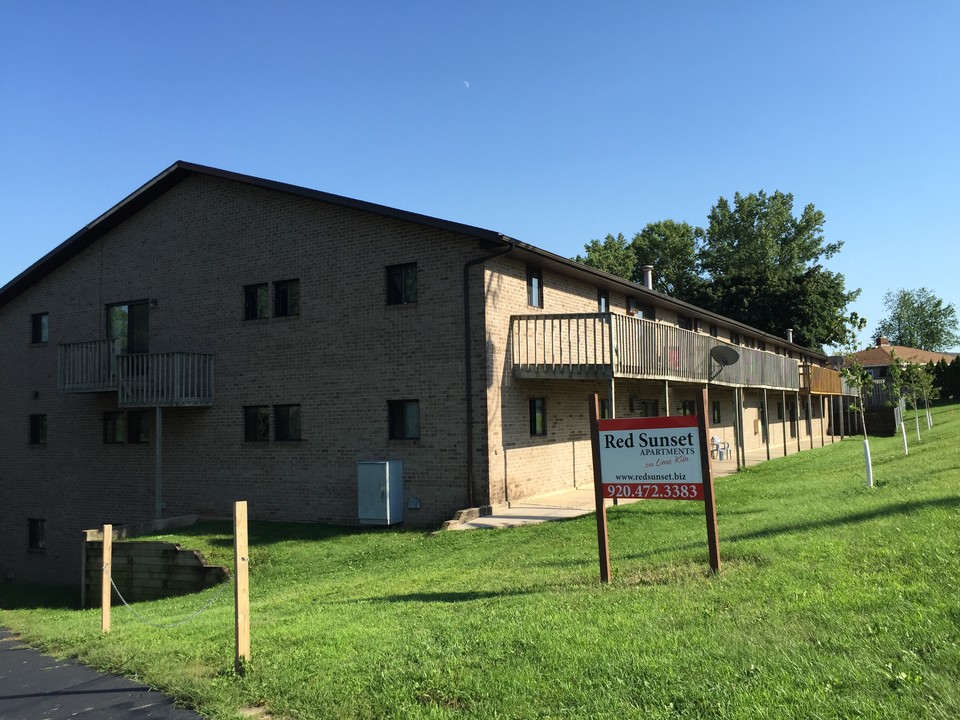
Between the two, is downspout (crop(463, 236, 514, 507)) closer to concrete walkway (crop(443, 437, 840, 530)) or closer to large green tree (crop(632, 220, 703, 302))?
concrete walkway (crop(443, 437, 840, 530))

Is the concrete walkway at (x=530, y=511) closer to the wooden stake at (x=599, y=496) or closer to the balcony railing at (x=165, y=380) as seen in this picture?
the wooden stake at (x=599, y=496)

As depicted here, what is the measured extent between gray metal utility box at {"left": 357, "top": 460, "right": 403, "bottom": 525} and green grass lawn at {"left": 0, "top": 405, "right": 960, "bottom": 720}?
417cm

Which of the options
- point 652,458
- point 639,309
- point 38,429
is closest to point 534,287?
point 639,309

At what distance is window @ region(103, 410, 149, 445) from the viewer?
68.7ft

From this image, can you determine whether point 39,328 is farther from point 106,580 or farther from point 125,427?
point 106,580

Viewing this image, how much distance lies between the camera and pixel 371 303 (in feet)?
57.2

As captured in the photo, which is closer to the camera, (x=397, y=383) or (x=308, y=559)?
(x=308, y=559)

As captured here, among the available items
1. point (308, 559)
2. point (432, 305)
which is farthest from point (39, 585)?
point (432, 305)

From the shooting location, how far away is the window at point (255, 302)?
1928 centimetres

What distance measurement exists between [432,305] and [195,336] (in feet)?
24.2

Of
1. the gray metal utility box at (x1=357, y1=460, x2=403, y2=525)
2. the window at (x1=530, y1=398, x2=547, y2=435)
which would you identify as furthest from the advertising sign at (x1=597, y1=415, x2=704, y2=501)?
the window at (x1=530, y1=398, x2=547, y2=435)

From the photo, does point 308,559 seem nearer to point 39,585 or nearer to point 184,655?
point 184,655

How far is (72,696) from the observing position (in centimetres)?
645

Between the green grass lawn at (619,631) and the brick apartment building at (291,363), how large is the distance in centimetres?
534
